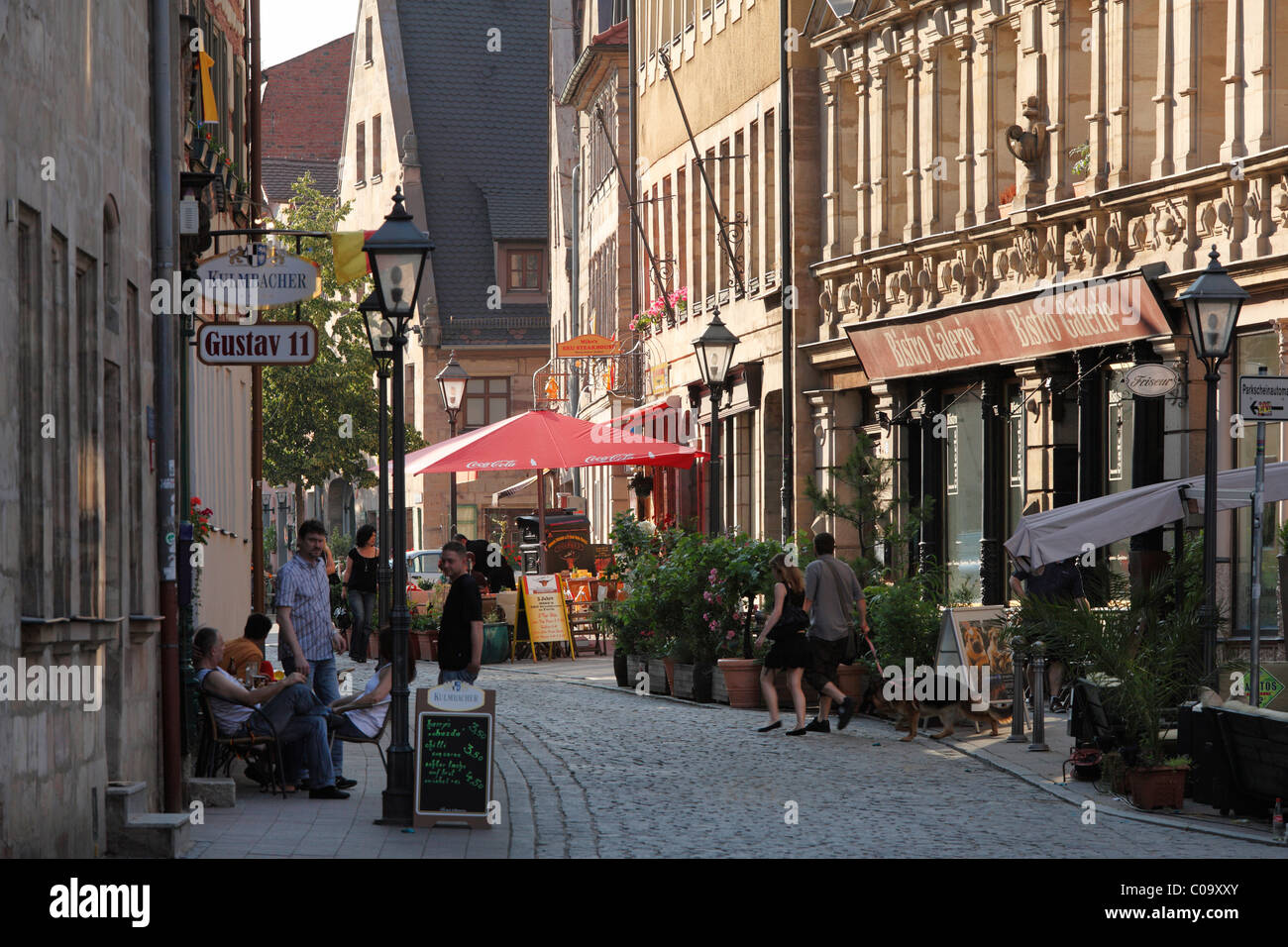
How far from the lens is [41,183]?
937cm

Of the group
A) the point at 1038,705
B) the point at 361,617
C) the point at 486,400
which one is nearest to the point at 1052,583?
the point at 1038,705

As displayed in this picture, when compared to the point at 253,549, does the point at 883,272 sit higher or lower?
higher

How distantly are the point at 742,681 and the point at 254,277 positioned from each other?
7.13 metres

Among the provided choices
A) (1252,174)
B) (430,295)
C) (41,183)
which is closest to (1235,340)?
(1252,174)

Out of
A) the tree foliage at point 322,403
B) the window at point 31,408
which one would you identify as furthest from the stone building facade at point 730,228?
the window at point 31,408

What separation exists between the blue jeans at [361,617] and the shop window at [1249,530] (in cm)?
1030

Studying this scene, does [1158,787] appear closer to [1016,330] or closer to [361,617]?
[1016,330]

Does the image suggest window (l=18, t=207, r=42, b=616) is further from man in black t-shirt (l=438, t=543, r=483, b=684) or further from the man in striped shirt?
man in black t-shirt (l=438, t=543, r=483, b=684)

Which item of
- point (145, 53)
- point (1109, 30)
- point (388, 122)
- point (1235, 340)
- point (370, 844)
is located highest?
point (388, 122)

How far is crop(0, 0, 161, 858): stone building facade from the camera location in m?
8.80

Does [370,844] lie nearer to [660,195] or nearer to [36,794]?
[36,794]

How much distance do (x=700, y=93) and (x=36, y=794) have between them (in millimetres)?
27387

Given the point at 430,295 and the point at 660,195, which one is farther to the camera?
the point at 430,295

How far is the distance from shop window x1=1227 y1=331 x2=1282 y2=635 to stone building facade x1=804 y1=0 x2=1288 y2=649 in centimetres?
3
